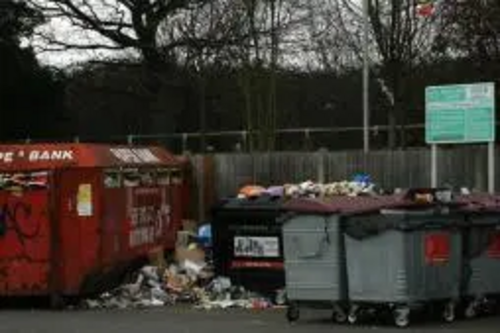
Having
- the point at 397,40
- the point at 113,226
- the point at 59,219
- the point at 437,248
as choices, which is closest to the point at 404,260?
the point at 437,248

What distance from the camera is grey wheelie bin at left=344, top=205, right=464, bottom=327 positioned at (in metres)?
13.8

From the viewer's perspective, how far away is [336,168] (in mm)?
21328

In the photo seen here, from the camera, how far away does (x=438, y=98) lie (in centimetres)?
1817

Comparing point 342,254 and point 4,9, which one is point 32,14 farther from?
point 342,254

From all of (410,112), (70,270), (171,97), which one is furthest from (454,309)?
(171,97)

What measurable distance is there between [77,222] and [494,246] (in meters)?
5.60

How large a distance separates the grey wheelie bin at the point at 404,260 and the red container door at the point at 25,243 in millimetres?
4662

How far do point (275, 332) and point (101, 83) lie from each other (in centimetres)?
2848

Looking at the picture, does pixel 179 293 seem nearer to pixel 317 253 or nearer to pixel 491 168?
pixel 317 253

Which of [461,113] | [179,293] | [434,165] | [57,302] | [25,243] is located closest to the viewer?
[57,302]

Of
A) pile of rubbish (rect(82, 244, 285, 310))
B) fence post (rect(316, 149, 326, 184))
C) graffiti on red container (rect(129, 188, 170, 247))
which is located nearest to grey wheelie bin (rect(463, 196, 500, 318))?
pile of rubbish (rect(82, 244, 285, 310))

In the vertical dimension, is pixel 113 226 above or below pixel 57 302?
above

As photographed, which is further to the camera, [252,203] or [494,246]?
[252,203]

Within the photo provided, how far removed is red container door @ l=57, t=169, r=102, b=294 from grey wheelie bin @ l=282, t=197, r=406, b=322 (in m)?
3.36
